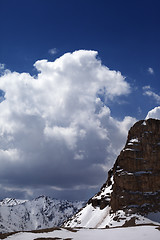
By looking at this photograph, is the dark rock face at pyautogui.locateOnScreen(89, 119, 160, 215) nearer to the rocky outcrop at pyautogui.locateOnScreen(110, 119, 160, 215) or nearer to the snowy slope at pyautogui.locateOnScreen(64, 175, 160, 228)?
the rocky outcrop at pyautogui.locateOnScreen(110, 119, 160, 215)

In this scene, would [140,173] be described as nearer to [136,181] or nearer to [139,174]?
[139,174]

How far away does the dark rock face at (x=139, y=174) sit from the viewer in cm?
15062

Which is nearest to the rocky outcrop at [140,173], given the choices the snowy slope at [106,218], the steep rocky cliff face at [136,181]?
the steep rocky cliff face at [136,181]

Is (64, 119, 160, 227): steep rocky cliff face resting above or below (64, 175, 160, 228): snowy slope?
above

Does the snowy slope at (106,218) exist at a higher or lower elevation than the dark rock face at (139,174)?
lower

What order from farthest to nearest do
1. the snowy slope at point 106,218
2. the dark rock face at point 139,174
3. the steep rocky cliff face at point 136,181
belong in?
the dark rock face at point 139,174
the steep rocky cliff face at point 136,181
the snowy slope at point 106,218

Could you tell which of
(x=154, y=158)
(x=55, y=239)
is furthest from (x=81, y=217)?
(x=55, y=239)

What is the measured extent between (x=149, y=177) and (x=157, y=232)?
132012 mm

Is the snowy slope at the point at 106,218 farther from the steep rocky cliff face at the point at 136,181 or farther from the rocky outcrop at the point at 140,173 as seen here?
the rocky outcrop at the point at 140,173

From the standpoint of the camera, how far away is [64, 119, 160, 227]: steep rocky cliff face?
5835 inches

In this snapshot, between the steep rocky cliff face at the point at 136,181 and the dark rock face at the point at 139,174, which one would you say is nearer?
the steep rocky cliff face at the point at 136,181

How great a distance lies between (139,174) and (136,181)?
603 centimetres

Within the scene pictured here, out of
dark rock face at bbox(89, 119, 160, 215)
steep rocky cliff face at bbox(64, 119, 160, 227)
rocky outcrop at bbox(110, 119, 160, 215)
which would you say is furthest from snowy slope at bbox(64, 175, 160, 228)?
rocky outcrop at bbox(110, 119, 160, 215)

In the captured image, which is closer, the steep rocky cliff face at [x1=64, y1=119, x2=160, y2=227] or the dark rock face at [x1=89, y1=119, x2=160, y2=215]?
the steep rocky cliff face at [x1=64, y1=119, x2=160, y2=227]
